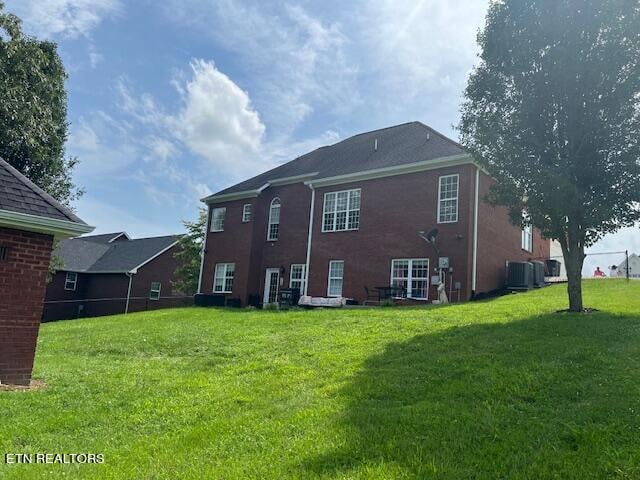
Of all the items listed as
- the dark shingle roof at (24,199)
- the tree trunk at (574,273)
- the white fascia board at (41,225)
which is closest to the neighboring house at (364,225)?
the tree trunk at (574,273)

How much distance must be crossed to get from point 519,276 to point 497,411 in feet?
51.9

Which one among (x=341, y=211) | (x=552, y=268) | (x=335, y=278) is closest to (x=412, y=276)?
(x=335, y=278)

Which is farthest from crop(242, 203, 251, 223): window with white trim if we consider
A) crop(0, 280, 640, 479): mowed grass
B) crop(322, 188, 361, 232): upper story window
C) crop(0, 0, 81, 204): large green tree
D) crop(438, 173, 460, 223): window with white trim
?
crop(0, 280, 640, 479): mowed grass

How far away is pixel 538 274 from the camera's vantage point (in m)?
21.7

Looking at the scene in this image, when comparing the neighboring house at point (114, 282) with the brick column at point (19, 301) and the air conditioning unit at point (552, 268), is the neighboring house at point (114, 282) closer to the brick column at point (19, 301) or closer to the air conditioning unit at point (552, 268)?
the air conditioning unit at point (552, 268)

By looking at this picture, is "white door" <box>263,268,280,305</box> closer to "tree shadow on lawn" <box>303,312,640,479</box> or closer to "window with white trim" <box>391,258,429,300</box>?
"window with white trim" <box>391,258,429,300</box>

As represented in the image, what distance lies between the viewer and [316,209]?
77.9ft

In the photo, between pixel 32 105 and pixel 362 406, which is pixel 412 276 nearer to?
pixel 362 406

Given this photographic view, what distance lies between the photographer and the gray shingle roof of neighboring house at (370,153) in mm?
20406

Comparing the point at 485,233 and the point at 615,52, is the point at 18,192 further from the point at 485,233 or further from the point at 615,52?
the point at 485,233

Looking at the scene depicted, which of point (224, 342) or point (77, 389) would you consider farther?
point (224, 342)

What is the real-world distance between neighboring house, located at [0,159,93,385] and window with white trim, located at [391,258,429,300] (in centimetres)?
1318

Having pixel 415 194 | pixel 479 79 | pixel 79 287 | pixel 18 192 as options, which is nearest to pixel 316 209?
pixel 415 194

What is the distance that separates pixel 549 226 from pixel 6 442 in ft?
38.8
